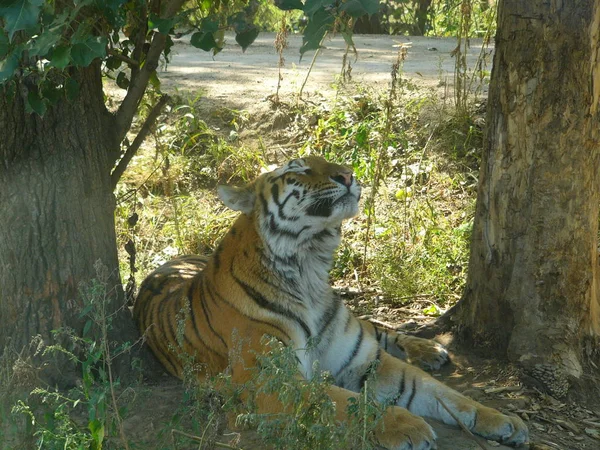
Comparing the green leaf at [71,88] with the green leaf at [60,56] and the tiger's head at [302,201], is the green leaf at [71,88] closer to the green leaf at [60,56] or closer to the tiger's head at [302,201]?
the green leaf at [60,56]

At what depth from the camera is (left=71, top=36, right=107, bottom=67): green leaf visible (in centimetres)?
309

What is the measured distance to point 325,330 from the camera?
4.42 meters

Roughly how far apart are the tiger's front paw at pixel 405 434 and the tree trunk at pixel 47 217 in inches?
62.5

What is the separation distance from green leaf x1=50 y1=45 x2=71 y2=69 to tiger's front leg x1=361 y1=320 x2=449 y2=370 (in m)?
2.54

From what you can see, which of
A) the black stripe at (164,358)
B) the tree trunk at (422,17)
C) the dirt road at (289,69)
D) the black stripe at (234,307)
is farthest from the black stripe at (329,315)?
the tree trunk at (422,17)

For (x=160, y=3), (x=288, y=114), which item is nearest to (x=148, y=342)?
(x=160, y=3)

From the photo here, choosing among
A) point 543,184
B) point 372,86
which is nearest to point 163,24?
point 543,184

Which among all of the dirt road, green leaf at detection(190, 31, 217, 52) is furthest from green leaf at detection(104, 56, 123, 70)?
the dirt road

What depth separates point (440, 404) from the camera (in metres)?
4.18

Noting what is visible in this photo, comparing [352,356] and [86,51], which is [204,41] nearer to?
[86,51]

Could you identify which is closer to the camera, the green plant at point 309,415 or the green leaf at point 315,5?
the green leaf at point 315,5

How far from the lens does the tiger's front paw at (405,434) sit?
144 inches

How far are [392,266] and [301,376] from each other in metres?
2.72

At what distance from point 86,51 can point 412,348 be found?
276 cm
